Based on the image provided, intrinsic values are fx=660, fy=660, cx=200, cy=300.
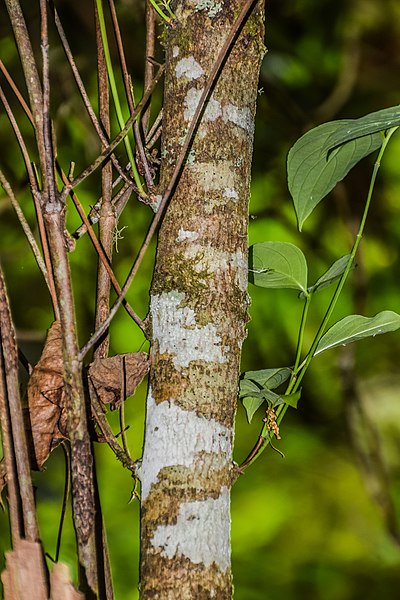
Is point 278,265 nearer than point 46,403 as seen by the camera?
No

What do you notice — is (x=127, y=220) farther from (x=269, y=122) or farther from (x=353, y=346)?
(x=353, y=346)

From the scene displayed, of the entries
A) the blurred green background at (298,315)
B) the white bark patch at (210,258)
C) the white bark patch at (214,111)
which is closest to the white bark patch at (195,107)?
the white bark patch at (214,111)

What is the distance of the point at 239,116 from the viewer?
55 cm

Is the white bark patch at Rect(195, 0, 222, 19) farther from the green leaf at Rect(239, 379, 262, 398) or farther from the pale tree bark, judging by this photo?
the green leaf at Rect(239, 379, 262, 398)

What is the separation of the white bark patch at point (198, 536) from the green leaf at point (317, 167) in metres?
0.27

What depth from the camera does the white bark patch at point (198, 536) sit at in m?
0.47

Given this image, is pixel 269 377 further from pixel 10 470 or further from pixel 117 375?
pixel 10 470

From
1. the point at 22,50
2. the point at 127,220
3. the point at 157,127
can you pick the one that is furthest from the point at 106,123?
the point at 127,220

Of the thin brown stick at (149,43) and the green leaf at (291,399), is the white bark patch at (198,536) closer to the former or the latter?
the green leaf at (291,399)

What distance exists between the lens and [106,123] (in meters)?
0.62

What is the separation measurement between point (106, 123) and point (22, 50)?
5.9 inches

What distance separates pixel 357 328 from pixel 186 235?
0.21 m

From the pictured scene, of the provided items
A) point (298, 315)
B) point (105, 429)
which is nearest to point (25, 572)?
Result: point (105, 429)

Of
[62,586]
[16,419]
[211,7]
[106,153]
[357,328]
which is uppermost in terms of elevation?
[211,7]
